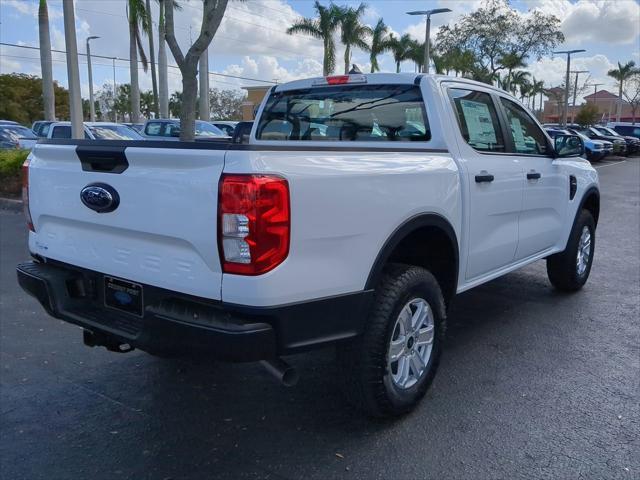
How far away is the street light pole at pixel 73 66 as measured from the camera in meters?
12.2

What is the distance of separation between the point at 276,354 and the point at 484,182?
201cm

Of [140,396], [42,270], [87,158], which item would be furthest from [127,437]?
[87,158]

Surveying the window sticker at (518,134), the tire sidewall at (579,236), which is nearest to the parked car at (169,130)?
the tire sidewall at (579,236)

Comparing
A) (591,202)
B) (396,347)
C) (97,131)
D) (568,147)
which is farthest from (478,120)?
(97,131)

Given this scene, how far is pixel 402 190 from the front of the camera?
307 centimetres

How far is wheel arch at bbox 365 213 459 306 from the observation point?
3098mm

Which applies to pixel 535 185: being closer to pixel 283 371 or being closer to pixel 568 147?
pixel 568 147

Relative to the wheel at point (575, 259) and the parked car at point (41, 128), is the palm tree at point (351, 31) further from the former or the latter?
the wheel at point (575, 259)

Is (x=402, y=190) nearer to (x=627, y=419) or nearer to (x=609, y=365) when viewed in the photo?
(x=627, y=419)

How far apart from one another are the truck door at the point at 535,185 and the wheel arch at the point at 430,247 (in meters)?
1.09

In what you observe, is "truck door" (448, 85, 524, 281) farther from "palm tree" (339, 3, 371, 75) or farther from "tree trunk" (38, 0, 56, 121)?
"palm tree" (339, 3, 371, 75)

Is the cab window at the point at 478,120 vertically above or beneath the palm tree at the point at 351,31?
beneath

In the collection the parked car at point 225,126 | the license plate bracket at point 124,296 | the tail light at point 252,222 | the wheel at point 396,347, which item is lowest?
the wheel at point 396,347

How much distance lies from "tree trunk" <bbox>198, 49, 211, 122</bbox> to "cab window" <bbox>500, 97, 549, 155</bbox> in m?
16.0
